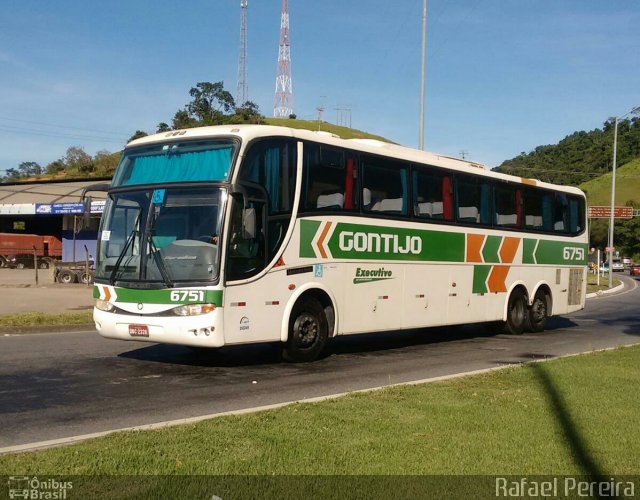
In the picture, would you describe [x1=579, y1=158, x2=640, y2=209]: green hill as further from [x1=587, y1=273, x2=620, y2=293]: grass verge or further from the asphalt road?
the asphalt road

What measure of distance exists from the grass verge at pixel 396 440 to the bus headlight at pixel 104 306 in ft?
14.0

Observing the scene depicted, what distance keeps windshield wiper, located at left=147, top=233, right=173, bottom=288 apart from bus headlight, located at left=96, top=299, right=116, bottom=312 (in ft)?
3.36

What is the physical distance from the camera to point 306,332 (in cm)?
1142

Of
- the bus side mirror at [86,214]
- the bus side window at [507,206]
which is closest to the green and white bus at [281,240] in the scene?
the bus side mirror at [86,214]

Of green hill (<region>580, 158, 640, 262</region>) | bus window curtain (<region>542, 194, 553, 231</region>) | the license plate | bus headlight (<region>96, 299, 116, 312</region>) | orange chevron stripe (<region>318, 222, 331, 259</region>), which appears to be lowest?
the license plate

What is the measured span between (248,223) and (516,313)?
9326 millimetres

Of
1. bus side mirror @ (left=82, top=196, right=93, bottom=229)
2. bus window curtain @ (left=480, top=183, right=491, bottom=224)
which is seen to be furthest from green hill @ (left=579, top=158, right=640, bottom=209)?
bus side mirror @ (left=82, top=196, right=93, bottom=229)

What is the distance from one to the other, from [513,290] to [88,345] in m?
9.70

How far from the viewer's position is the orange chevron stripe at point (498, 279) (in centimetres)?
1622

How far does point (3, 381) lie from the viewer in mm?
9125

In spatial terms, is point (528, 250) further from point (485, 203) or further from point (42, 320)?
point (42, 320)

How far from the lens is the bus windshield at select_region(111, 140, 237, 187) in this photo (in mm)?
10344

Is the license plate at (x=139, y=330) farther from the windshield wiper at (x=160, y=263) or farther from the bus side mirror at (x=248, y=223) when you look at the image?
the bus side mirror at (x=248, y=223)

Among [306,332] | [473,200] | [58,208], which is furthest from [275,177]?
[58,208]
